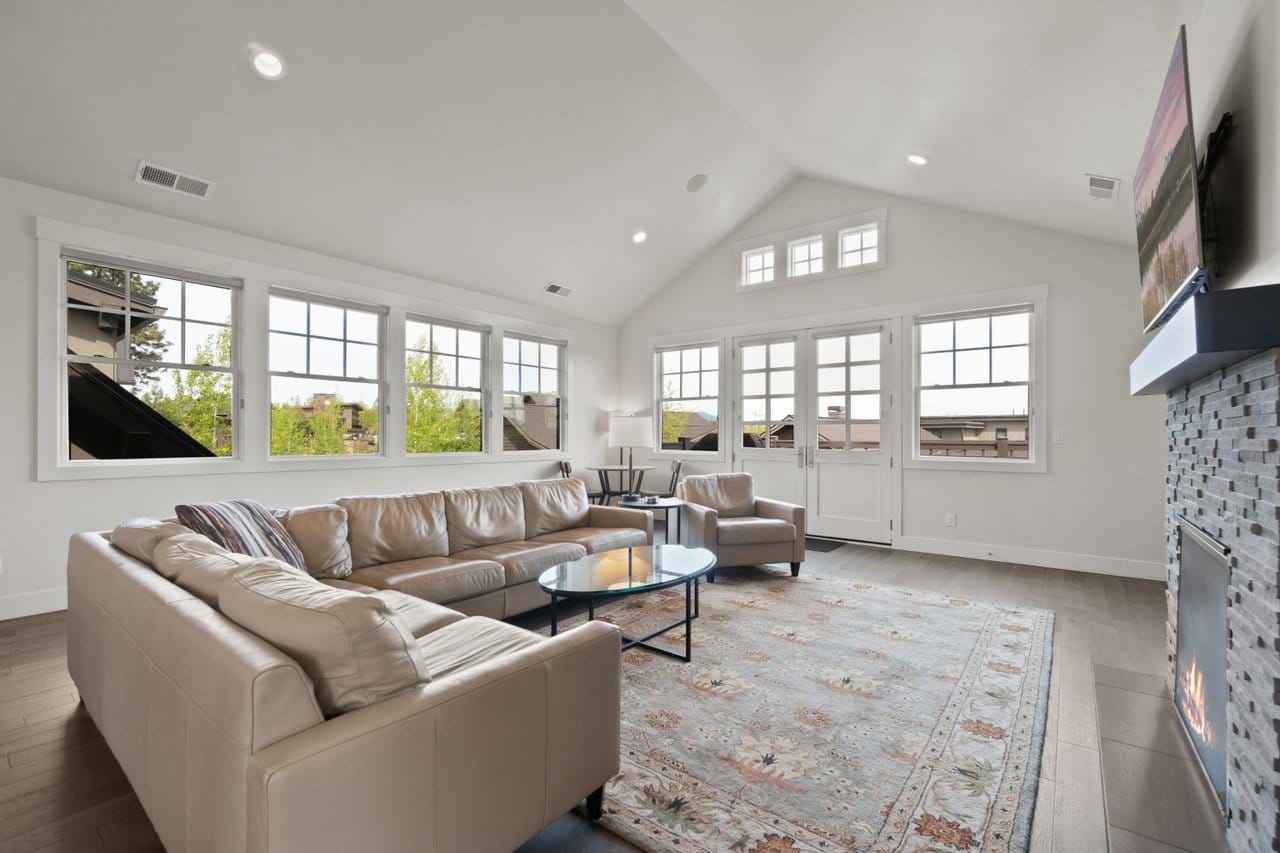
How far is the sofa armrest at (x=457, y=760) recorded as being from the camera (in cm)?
100

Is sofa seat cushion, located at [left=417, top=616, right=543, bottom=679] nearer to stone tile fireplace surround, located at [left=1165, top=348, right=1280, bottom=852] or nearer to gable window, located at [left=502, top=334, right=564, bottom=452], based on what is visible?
stone tile fireplace surround, located at [left=1165, top=348, right=1280, bottom=852]

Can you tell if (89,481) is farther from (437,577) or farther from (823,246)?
(823,246)

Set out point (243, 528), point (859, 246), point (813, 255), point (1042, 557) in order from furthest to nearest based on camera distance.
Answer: point (813, 255), point (859, 246), point (1042, 557), point (243, 528)

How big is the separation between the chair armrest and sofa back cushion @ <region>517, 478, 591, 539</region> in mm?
814

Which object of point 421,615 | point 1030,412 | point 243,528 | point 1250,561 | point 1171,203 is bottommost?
point 421,615

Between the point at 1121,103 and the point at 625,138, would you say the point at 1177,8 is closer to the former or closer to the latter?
the point at 1121,103

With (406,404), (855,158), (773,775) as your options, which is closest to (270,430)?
(406,404)

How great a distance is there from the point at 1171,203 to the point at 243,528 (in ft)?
12.5

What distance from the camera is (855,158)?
4.91 metres

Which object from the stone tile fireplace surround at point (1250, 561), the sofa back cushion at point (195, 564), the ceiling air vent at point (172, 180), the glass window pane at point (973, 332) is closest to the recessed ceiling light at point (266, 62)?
the ceiling air vent at point (172, 180)

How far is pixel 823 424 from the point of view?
6.00 metres

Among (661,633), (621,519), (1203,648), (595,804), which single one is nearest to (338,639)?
(595,804)

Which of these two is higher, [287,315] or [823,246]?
[823,246]

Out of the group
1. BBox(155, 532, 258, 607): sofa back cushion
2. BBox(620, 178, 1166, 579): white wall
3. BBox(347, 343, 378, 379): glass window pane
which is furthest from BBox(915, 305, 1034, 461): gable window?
BBox(155, 532, 258, 607): sofa back cushion
